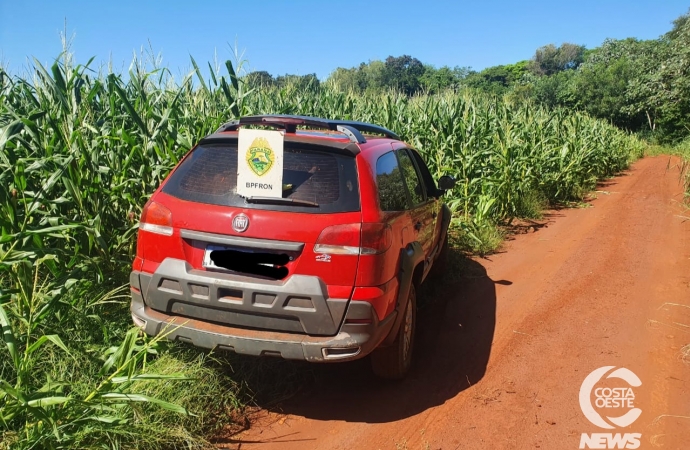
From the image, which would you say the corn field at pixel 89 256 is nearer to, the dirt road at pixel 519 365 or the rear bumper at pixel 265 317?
the rear bumper at pixel 265 317

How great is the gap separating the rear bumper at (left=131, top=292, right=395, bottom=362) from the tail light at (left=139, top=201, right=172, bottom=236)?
0.60 m

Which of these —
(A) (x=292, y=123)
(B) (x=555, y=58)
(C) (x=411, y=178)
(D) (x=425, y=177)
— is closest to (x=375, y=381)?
(C) (x=411, y=178)

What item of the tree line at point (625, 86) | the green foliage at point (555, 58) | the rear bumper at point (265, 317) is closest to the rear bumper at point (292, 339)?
the rear bumper at point (265, 317)

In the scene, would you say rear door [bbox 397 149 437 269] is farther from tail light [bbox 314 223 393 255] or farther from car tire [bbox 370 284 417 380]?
tail light [bbox 314 223 393 255]

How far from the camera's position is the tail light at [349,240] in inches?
122

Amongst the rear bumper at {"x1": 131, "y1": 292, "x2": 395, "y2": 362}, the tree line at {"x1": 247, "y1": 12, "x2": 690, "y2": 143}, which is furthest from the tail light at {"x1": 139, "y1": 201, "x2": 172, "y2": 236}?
the tree line at {"x1": 247, "y1": 12, "x2": 690, "y2": 143}

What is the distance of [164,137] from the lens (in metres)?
4.99

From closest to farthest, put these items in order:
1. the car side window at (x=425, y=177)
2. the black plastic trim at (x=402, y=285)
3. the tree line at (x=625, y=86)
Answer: the black plastic trim at (x=402, y=285) → the car side window at (x=425, y=177) → the tree line at (x=625, y=86)

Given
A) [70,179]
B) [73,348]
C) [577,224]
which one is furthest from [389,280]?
[577,224]

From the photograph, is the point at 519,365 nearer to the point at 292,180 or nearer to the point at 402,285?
the point at 402,285

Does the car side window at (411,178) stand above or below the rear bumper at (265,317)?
above

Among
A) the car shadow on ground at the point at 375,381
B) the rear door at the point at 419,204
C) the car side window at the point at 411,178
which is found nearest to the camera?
the car shadow on ground at the point at 375,381

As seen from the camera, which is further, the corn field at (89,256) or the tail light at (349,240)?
the tail light at (349,240)

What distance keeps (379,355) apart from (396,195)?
1.18 m
